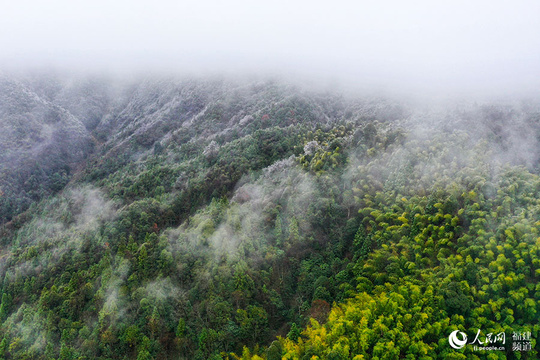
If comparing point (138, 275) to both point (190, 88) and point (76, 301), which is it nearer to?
point (76, 301)

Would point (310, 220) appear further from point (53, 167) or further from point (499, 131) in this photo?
point (53, 167)

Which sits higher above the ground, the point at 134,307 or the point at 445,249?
the point at 445,249

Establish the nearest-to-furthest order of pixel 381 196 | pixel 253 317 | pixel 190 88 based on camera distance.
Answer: pixel 253 317 < pixel 381 196 < pixel 190 88

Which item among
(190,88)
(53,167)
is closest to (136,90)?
(190,88)

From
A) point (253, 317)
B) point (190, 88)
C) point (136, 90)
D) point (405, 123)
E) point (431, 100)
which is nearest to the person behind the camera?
point (253, 317)

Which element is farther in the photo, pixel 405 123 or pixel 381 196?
pixel 405 123

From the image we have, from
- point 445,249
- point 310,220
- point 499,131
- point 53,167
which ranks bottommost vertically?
point 53,167
